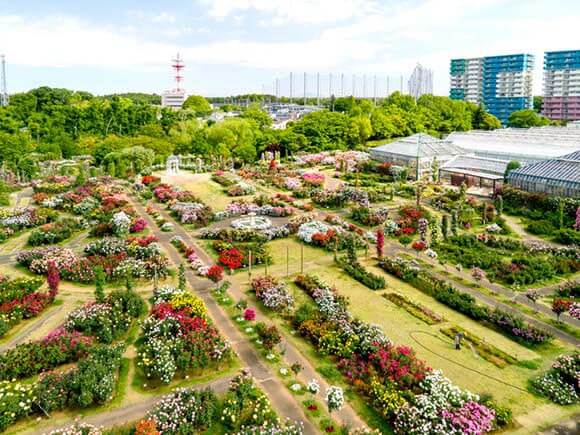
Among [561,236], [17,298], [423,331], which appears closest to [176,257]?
[17,298]

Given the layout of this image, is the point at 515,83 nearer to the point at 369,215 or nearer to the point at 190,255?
the point at 369,215

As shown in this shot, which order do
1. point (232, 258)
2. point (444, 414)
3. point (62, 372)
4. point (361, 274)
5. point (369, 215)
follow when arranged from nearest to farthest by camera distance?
point (444, 414) < point (62, 372) < point (361, 274) < point (232, 258) < point (369, 215)

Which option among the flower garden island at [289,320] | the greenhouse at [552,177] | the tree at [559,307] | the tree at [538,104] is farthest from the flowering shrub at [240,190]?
the tree at [538,104]

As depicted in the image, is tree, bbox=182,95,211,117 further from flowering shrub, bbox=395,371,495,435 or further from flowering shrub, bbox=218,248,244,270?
flowering shrub, bbox=395,371,495,435

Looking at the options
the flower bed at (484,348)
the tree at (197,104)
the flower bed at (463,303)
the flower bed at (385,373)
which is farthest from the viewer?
the tree at (197,104)

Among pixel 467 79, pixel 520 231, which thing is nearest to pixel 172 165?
pixel 520 231

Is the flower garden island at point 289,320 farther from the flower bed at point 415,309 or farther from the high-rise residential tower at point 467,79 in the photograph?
the high-rise residential tower at point 467,79
